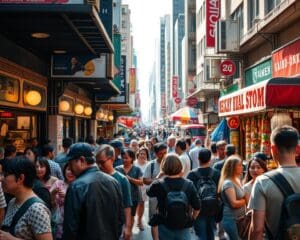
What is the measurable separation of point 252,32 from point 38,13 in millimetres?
12705

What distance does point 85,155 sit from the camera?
4.66 meters

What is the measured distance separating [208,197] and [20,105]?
23.3ft

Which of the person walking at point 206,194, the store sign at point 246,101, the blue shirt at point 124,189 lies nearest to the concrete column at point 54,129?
the store sign at point 246,101

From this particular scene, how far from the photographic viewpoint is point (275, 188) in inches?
139

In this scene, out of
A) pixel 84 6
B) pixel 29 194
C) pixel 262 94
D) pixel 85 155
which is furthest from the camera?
pixel 262 94

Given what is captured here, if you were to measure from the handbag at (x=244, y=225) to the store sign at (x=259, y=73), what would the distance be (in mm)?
12609

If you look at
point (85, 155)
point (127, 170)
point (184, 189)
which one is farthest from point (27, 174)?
point (127, 170)

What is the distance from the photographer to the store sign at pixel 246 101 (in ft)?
34.0

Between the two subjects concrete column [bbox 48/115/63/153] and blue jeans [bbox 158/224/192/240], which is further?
concrete column [bbox 48/115/63/153]

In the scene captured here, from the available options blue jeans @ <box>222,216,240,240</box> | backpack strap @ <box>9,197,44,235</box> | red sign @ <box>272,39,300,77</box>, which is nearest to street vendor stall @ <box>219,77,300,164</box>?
red sign @ <box>272,39,300,77</box>

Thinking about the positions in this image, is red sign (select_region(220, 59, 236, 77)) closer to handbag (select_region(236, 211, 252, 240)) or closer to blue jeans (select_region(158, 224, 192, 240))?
handbag (select_region(236, 211, 252, 240))

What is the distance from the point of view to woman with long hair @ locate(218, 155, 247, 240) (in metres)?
6.38

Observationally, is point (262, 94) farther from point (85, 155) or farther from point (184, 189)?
point (85, 155)

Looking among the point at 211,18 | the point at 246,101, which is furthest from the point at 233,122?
the point at 211,18
